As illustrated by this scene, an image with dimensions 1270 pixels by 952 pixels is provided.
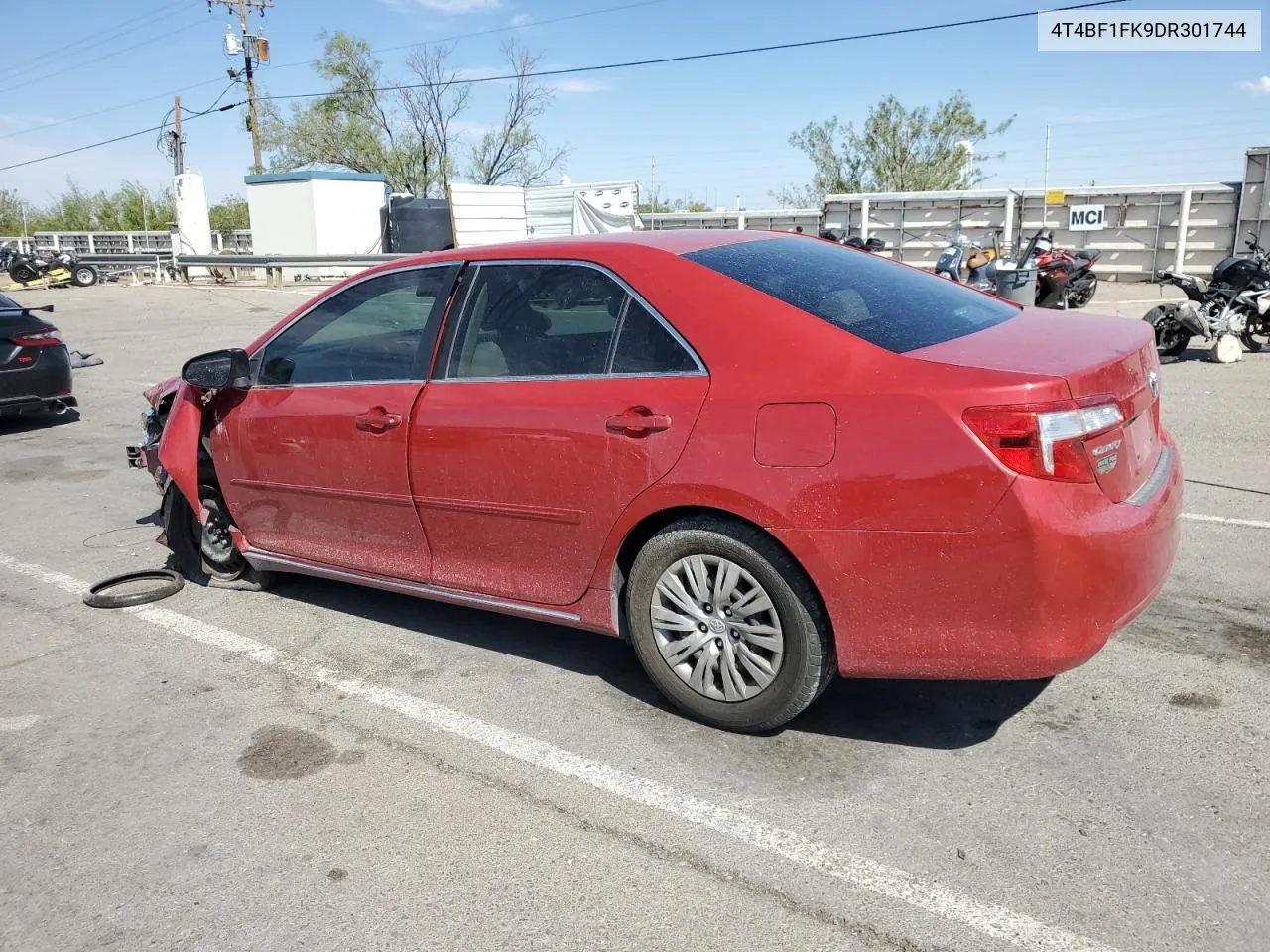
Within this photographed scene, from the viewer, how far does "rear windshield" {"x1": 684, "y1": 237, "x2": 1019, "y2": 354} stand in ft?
10.9

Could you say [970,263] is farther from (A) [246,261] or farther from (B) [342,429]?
(A) [246,261]

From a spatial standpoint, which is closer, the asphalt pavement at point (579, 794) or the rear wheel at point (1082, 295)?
the asphalt pavement at point (579, 794)

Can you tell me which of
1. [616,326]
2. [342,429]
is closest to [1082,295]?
[616,326]

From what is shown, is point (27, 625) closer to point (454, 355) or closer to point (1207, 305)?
point (454, 355)

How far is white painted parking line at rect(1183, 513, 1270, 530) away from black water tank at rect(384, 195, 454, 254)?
25.5m

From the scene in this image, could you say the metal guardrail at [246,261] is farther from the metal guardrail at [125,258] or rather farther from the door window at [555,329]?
the door window at [555,329]

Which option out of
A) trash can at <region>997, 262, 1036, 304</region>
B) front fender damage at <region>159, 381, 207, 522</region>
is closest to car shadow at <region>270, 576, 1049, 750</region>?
front fender damage at <region>159, 381, 207, 522</region>

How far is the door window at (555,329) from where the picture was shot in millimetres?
3518

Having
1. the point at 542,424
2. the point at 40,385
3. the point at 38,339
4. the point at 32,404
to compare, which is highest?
the point at 542,424

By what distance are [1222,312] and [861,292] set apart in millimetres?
10054

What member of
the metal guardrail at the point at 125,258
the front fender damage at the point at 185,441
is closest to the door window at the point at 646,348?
the front fender damage at the point at 185,441

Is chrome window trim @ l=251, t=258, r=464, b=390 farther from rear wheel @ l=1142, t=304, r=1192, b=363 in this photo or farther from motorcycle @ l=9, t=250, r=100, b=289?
motorcycle @ l=9, t=250, r=100, b=289

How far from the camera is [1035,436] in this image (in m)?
2.83

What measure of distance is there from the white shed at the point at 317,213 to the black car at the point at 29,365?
61.0 feet
